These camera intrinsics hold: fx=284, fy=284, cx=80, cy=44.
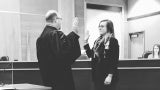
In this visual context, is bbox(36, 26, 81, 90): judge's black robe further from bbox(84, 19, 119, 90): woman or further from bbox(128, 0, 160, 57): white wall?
A: bbox(128, 0, 160, 57): white wall

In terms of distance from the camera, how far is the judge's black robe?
8.18ft

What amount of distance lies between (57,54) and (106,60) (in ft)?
2.87

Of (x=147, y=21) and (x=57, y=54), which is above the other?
(x=147, y=21)

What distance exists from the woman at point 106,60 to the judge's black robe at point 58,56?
691mm

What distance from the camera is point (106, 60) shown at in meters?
3.20

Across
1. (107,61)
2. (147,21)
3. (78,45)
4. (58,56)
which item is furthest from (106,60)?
(147,21)

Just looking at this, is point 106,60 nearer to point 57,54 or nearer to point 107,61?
point 107,61

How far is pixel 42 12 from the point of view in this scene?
835cm

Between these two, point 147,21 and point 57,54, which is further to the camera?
point 147,21

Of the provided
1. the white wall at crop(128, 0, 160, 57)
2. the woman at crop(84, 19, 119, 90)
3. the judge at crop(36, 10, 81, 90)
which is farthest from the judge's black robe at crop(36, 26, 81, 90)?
the white wall at crop(128, 0, 160, 57)

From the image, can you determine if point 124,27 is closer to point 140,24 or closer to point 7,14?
point 140,24

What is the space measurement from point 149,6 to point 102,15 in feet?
5.23

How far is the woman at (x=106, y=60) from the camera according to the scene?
10.4ft

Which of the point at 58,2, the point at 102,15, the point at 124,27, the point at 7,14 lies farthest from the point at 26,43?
the point at 124,27
